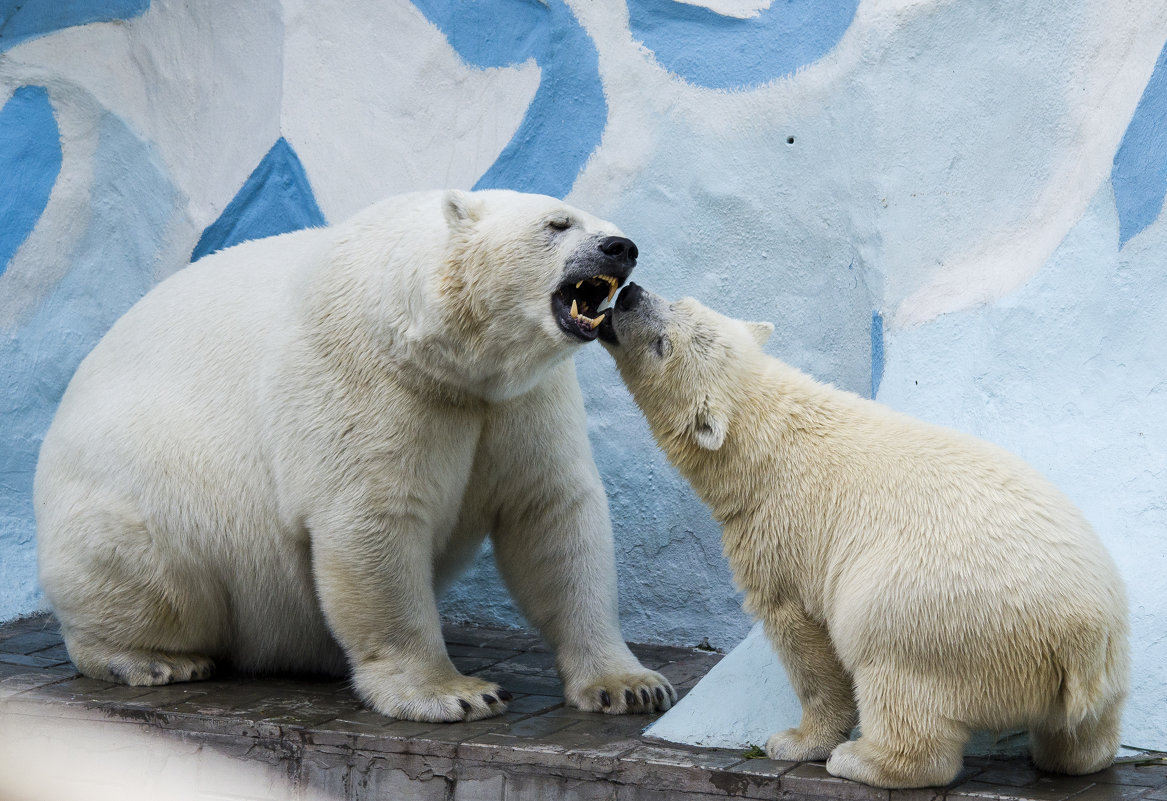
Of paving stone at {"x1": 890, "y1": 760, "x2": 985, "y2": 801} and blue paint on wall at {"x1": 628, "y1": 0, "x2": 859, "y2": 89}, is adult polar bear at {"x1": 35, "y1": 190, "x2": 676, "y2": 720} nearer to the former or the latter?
paving stone at {"x1": 890, "y1": 760, "x2": 985, "y2": 801}

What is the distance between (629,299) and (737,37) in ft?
6.21

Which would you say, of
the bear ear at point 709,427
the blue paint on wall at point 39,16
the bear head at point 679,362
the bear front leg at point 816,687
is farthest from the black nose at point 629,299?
the blue paint on wall at point 39,16

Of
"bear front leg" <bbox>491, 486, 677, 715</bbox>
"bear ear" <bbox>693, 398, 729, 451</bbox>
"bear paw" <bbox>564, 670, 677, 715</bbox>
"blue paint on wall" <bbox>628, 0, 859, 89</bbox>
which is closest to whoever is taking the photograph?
"bear ear" <bbox>693, 398, 729, 451</bbox>

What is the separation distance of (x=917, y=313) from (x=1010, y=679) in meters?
1.68

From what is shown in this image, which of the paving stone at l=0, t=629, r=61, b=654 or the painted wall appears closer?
the painted wall

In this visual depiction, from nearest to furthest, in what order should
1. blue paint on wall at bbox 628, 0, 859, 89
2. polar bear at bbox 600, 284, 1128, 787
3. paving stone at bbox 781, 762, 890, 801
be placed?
polar bear at bbox 600, 284, 1128, 787 → paving stone at bbox 781, 762, 890, 801 → blue paint on wall at bbox 628, 0, 859, 89

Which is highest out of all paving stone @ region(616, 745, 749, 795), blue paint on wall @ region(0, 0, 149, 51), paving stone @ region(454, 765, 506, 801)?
blue paint on wall @ region(0, 0, 149, 51)

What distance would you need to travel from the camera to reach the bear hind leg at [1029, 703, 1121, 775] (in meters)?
3.18

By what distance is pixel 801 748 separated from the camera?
336cm

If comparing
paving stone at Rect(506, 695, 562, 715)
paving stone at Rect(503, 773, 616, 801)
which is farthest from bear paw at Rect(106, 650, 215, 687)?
paving stone at Rect(503, 773, 616, 801)

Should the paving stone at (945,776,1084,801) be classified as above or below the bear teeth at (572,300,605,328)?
below

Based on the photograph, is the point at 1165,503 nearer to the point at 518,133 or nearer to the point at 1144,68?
the point at 1144,68

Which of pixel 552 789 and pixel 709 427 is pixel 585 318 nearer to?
pixel 709 427

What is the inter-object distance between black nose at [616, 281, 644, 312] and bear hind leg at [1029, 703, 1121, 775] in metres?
1.42
